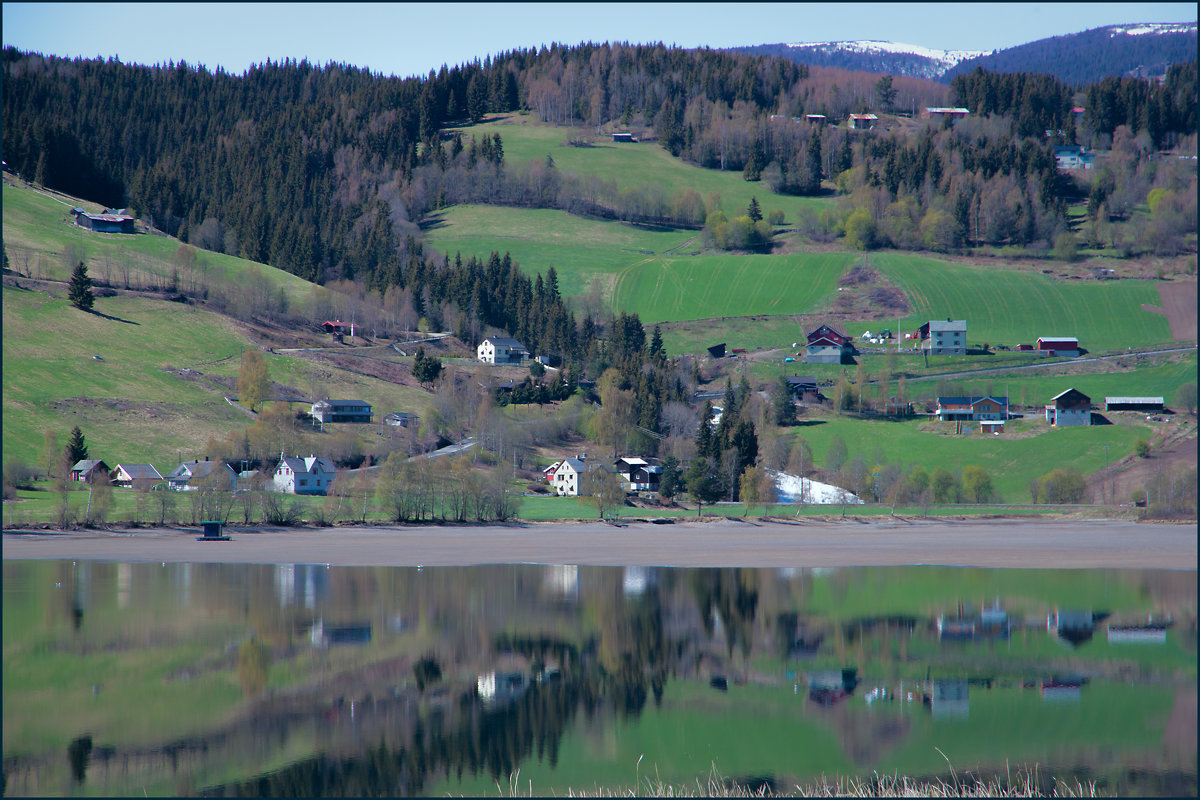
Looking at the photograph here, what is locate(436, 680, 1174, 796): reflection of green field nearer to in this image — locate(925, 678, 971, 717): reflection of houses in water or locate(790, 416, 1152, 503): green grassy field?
locate(925, 678, 971, 717): reflection of houses in water

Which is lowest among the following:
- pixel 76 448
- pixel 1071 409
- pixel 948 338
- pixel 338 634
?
pixel 338 634

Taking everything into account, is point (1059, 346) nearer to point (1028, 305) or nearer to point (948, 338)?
point (948, 338)

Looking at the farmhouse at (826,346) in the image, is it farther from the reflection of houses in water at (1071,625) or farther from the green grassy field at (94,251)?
the reflection of houses in water at (1071,625)

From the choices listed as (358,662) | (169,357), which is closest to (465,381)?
(169,357)

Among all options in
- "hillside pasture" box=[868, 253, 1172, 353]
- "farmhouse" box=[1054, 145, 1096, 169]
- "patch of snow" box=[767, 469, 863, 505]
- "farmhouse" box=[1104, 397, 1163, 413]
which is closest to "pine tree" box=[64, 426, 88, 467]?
"patch of snow" box=[767, 469, 863, 505]

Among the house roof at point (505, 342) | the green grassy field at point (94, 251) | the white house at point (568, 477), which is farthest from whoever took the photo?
the house roof at point (505, 342)

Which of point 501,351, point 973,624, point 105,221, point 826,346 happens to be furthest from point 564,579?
point 105,221

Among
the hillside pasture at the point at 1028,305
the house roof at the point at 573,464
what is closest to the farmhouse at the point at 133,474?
the house roof at the point at 573,464
